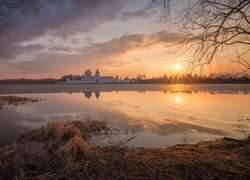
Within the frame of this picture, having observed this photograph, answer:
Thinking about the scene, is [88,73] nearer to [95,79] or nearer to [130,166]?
[95,79]

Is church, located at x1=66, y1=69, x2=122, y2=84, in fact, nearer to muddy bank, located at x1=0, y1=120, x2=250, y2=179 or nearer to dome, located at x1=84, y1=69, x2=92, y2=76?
dome, located at x1=84, y1=69, x2=92, y2=76

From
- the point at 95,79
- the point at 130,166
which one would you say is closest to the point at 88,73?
the point at 95,79

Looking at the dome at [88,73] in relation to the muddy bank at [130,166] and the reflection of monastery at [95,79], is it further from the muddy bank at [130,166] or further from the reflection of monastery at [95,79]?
the muddy bank at [130,166]

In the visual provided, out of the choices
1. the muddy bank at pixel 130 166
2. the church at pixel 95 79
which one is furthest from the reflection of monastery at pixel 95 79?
the muddy bank at pixel 130 166

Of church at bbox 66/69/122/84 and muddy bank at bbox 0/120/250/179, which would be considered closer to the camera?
muddy bank at bbox 0/120/250/179

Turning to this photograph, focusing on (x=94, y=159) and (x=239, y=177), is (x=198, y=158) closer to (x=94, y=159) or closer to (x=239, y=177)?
(x=239, y=177)

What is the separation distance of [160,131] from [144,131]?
2.65ft

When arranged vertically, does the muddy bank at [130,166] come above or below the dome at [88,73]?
below

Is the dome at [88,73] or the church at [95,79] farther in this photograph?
the dome at [88,73]

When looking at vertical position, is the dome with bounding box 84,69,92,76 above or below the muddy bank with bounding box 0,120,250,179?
above

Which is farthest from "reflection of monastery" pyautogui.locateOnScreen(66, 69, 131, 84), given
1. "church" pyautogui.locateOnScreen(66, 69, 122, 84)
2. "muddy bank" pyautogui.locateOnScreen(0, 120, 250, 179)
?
"muddy bank" pyautogui.locateOnScreen(0, 120, 250, 179)

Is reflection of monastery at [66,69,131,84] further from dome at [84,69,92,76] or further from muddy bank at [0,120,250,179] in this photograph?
muddy bank at [0,120,250,179]

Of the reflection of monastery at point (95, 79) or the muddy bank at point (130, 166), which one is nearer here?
the muddy bank at point (130, 166)

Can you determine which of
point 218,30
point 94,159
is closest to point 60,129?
point 94,159
